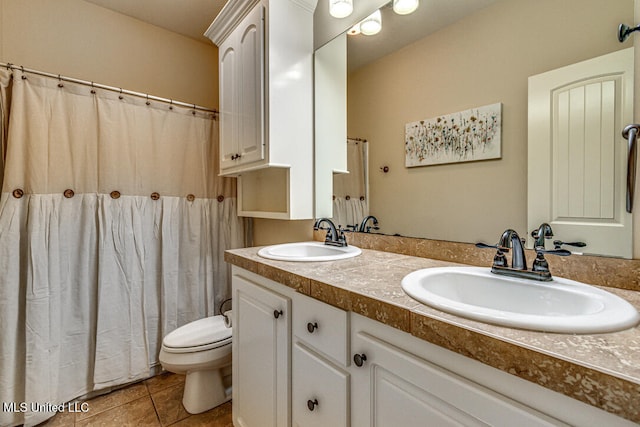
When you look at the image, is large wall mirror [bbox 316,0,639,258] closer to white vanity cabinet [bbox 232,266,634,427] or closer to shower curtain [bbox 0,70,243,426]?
white vanity cabinet [bbox 232,266,634,427]

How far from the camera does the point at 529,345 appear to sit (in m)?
0.45

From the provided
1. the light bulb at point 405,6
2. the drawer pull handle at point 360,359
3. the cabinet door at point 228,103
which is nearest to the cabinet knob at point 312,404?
the drawer pull handle at point 360,359

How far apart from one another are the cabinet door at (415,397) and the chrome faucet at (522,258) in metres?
0.44

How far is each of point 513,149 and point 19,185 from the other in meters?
2.25

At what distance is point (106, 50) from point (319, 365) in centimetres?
246

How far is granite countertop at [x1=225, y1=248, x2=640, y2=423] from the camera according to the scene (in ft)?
1.25

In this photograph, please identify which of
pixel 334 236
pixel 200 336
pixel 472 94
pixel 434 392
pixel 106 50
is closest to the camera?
pixel 434 392

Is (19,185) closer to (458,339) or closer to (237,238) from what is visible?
(237,238)

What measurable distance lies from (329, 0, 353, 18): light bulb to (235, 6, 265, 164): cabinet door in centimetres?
37

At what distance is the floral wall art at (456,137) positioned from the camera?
1.05 metres

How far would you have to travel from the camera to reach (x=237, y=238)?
7.23 feet

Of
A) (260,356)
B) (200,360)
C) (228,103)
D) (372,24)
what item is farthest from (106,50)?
(260,356)

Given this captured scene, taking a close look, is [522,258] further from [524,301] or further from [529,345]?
[529,345]

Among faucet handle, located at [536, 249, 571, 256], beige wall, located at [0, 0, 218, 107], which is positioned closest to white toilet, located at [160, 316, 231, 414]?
faucet handle, located at [536, 249, 571, 256]
